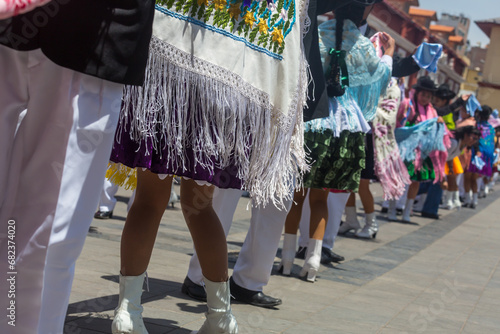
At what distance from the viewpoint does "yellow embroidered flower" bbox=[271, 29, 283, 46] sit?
303cm

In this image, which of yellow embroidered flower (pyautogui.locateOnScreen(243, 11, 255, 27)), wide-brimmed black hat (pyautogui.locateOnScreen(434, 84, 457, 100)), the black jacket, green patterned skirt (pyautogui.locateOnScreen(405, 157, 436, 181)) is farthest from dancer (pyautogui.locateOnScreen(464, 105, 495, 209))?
the black jacket

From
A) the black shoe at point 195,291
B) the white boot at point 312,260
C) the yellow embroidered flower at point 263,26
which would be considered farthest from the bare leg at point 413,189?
the yellow embroidered flower at point 263,26

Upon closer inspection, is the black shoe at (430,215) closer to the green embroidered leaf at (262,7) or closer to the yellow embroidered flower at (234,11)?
the green embroidered leaf at (262,7)

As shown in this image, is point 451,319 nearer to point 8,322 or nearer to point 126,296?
point 126,296

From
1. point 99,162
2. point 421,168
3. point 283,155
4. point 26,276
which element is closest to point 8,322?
point 26,276


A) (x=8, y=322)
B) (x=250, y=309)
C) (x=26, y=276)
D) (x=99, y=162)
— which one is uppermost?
(x=99, y=162)

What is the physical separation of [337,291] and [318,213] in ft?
2.00

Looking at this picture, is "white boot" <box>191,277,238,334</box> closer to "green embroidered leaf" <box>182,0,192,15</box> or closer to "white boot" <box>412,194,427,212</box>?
"green embroidered leaf" <box>182,0,192,15</box>

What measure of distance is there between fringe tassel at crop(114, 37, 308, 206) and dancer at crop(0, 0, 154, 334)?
23.2 inches

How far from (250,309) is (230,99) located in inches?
64.5

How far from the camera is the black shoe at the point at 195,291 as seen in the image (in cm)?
419

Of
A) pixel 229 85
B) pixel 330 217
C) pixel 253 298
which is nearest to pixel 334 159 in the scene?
pixel 330 217

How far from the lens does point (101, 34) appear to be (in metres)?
2.10

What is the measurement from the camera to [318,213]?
18.0 feet
